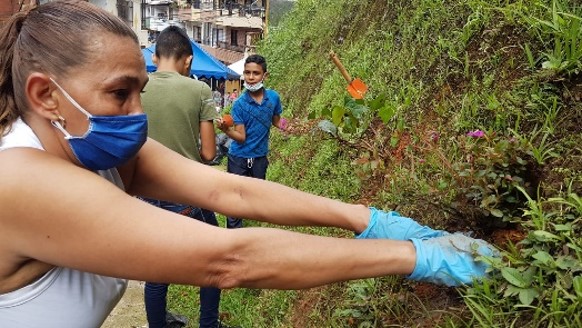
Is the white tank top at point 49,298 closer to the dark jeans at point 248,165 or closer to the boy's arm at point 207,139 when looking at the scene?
the boy's arm at point 207,139

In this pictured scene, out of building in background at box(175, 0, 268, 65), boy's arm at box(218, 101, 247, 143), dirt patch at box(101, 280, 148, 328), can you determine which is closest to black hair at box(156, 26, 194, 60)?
boy's arm at box(218, 101, 247, 143)

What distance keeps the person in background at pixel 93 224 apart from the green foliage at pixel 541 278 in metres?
0.09

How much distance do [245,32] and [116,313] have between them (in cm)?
4585

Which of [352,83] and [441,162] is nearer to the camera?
[441,162]

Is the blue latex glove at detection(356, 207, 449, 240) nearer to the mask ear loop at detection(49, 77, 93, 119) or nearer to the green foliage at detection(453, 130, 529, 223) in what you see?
the green foliage at detection(453, 130, 529, 223)

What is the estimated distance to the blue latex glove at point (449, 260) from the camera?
160 centimetres

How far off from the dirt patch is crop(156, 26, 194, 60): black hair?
2096mm

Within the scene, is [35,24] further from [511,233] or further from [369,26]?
[369,26]

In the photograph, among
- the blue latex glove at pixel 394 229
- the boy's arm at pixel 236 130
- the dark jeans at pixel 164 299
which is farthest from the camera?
the boy's arm at pixel 236 130

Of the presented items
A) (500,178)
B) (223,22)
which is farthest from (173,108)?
(223,22)

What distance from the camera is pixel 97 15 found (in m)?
1.49

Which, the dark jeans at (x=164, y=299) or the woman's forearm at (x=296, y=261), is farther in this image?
the dark jeans at (x=164, y=299)

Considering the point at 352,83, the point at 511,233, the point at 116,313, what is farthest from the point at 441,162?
the point at 116,313

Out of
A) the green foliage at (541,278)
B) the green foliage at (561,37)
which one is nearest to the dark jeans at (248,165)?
the green foliage at (561,37)
